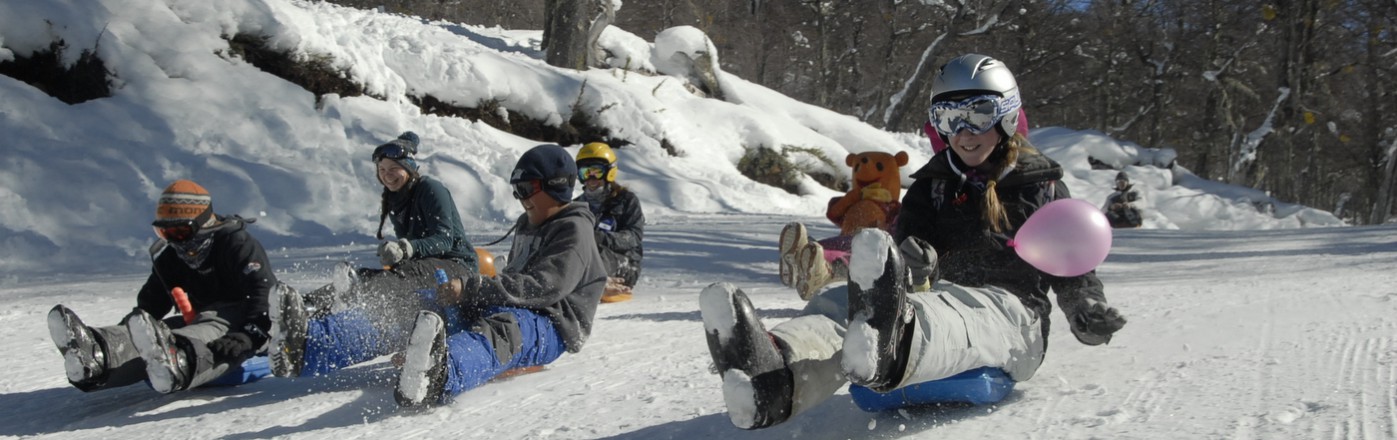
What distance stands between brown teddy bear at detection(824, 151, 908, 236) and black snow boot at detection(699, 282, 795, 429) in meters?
4.63

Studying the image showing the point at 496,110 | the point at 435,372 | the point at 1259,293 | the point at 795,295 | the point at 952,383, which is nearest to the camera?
the point at 952,383

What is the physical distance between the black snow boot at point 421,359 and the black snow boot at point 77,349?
3.66ft

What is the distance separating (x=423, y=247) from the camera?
5.02 meters

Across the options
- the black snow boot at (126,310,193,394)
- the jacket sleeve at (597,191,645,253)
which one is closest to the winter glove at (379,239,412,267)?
the black snow boot at (126,310,193,394)

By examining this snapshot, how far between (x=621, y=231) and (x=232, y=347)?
3.61 metres

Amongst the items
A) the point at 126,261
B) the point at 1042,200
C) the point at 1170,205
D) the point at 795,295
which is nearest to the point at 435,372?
the point at 1042,200

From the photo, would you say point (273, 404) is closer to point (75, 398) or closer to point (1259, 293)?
point (75, 398)

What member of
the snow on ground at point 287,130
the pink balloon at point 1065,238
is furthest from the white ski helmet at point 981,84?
the snow on ground at point 287,130

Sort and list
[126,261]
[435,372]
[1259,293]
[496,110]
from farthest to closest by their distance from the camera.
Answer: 1. [496,110]
2. [126,261]
3. [1259,293]
4. [435,372]

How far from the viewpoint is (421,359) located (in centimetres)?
336

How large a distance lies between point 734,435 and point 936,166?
3.89ft

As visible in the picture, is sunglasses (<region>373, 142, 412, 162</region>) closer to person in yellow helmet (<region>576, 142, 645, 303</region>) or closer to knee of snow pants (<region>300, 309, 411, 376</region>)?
knee of snow pants (<region>300, 309, 411, 376</region>)

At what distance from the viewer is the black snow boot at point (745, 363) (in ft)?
7.72

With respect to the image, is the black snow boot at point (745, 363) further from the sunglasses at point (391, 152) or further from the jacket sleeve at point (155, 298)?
the sunglasses at point (391, 152)
